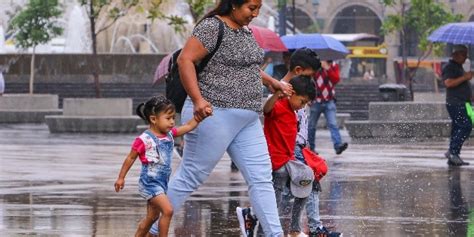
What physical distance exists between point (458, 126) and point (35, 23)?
836 inches

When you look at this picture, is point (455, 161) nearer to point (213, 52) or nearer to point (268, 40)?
point (268, 40)

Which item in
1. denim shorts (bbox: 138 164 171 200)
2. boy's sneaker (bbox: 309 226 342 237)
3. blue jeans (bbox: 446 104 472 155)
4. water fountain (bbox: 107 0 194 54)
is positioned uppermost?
denim shorts (bbox: 138 164 171 200)

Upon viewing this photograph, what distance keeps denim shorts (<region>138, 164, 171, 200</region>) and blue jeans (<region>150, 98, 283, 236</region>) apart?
0.40 ft

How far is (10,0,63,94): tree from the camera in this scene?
3628cm

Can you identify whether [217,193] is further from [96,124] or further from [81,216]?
[96,124]

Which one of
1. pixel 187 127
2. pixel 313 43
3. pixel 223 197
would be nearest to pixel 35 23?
pixel 313 43

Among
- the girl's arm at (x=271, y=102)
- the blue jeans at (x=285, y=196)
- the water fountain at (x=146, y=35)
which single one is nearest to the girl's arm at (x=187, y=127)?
the girl's arm at (x=271, y=102)

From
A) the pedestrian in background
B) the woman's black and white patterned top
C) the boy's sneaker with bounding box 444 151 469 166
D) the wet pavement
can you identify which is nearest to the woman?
the woman's black and white patterned top

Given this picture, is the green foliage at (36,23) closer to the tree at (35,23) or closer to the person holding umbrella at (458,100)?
the tree at (35,23)

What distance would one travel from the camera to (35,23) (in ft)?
121

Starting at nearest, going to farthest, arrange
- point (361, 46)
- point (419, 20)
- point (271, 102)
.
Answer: point (271, 102)
point (419, 20)
point (361, 46)

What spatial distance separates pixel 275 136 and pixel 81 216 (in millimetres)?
2423

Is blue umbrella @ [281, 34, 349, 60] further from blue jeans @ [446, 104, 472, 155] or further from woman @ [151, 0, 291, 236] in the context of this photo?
woman @ [151, 0, 291, 236]

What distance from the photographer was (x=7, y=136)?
26.1 metres
